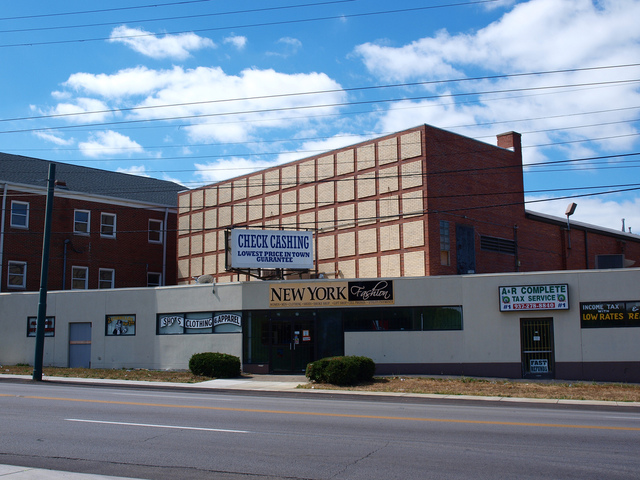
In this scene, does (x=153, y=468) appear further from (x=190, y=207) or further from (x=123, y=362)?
(x=190, y=207)

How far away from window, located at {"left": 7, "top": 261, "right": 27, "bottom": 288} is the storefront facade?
753 cm

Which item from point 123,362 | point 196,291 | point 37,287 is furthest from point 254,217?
point 37,287

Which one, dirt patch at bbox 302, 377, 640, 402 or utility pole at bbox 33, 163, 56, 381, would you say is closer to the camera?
dirt patch at bbox 302, 377, 640, 402

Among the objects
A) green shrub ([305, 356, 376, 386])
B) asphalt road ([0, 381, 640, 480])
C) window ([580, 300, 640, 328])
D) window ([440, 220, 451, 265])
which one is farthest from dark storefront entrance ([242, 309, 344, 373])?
asphalt road ([0, 381, 640, 480])

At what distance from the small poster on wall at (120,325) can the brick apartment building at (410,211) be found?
5.65 metres

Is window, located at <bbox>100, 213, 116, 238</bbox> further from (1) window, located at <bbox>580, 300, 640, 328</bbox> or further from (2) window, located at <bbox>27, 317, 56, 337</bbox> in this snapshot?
(1) window, located at <bbox>580, 300, 640, 328</bbox>

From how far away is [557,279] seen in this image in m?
24.3

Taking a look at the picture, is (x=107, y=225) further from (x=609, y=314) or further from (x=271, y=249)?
(x=609, y=314)

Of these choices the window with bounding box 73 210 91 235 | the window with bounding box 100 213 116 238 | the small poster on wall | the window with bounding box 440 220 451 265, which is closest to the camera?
the window with bounding box 440 220 451 265

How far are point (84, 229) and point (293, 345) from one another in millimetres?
20114

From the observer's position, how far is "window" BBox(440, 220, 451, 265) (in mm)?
29406

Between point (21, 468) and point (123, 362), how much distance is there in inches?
907

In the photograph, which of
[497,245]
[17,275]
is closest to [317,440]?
[497,245]

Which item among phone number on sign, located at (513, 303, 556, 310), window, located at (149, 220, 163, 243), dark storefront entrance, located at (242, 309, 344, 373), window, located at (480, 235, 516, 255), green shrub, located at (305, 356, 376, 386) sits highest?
window, located at (149, 220, 163, 243)
